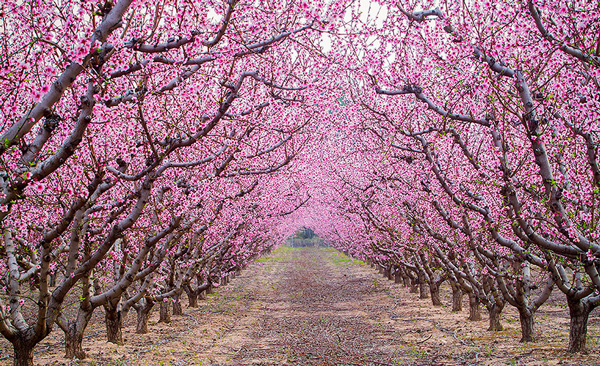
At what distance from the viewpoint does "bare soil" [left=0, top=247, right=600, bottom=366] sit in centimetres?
1063

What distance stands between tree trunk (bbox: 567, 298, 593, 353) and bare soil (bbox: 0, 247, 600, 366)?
8.7 inches

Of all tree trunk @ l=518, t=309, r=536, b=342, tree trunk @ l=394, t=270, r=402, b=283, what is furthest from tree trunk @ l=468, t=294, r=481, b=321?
tree trunk @ l=394, t=270, r=402, b=283

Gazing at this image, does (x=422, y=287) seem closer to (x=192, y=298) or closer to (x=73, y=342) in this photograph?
(x=192, y=298)

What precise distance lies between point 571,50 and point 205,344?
1146 centimetres

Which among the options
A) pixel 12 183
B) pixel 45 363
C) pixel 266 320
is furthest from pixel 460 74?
pixel 266 320

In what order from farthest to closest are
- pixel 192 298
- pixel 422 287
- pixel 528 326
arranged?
pixel 422 287 → pixel 192 298 → pixel 528 326

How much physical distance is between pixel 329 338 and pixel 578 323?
264 inches

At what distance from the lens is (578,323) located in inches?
373

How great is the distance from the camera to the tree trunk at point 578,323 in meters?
9.44

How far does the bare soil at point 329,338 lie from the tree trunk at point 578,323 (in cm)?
22

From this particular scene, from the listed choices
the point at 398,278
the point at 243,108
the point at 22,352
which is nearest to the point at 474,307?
the point at 243,108

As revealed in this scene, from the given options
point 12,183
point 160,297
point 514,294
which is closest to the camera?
point 12,183

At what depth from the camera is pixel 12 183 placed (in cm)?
523

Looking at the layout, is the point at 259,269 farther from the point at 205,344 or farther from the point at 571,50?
the point at 571,50
